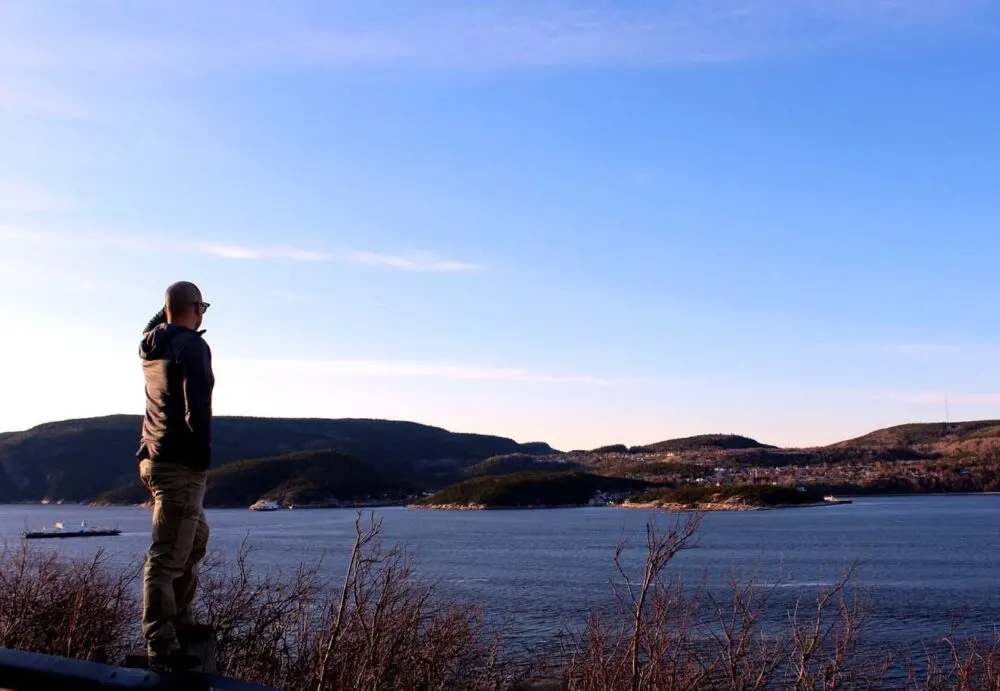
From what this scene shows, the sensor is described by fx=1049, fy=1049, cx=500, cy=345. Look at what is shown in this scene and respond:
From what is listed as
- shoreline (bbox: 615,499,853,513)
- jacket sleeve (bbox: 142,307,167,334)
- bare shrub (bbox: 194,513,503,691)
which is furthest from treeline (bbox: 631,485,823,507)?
jacket sleeve (bbox: 142,307,167,334)

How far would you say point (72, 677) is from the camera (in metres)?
4.61

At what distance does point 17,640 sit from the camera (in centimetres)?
1166

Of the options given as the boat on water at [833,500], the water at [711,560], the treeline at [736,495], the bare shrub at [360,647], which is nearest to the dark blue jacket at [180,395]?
the bare shrub at [360,647]

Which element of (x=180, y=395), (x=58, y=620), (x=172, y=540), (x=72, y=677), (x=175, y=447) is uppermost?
(x=180, y=395)

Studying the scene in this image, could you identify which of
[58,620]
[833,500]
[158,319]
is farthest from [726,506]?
[158,319]

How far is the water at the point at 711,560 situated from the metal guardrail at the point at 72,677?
729 cm

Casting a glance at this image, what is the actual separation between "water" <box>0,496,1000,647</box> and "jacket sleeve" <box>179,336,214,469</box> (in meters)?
6.63

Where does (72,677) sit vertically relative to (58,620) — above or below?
above

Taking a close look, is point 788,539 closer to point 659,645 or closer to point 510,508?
point 659,645

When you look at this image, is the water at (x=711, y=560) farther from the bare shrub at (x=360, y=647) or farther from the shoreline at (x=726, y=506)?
the shoreline at (x=726, y=506)

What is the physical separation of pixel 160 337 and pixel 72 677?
7.27ft

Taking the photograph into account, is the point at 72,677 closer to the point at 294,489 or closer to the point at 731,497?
the point at 731,497

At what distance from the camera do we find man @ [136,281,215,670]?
20.0 feet

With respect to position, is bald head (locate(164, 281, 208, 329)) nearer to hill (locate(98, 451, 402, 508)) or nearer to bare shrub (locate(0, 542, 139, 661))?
bare shrub (locate(0, 542, 139, 661))
